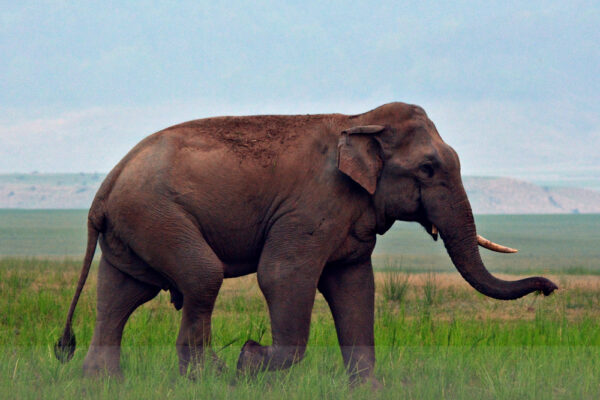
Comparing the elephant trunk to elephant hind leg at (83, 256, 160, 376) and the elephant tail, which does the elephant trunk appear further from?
the elephant tail

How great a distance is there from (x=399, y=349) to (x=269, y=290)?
202 centimetres

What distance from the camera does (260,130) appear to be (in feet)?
21.1

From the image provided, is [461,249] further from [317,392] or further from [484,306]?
[484,306]

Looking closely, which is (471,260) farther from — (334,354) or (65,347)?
(65,347)

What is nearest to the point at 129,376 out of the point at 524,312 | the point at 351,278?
the point at 351,278

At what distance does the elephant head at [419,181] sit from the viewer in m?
6.29

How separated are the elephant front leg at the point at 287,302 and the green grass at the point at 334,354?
148mm

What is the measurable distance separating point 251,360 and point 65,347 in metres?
1.81

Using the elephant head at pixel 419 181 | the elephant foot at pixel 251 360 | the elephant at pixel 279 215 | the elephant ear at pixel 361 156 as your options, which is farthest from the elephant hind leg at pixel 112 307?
the elephant head at pixel 419 181

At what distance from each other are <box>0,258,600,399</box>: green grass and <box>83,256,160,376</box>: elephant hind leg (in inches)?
7.8

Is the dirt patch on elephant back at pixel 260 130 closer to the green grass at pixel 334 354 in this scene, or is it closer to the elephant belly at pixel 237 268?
the elephant belly at pixel 237 268

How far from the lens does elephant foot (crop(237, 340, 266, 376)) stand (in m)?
6.09

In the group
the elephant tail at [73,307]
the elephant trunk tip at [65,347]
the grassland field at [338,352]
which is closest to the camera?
the grassland field at [338,352]

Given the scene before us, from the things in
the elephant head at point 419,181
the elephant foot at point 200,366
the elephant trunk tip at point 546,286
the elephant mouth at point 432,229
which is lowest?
the elephant foot at point 200,366
